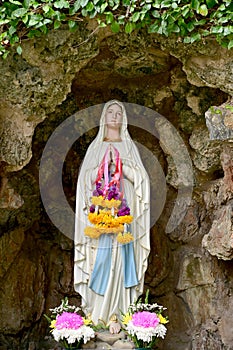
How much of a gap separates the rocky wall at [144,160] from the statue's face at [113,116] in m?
0.36

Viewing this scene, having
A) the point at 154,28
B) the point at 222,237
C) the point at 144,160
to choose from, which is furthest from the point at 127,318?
the point at 154,28

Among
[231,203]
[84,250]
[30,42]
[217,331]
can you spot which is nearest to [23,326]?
[84,250]

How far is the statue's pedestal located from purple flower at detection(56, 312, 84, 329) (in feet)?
0.64

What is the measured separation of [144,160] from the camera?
551 centimetres

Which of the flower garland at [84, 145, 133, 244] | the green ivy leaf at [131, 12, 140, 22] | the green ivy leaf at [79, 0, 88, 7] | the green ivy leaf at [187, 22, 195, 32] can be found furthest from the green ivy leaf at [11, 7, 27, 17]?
the flower garland at [84, 145, 133, 244]

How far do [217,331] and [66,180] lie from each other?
1.81 metres

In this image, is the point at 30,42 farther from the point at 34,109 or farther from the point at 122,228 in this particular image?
the point at 122,228

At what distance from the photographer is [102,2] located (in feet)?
13.8

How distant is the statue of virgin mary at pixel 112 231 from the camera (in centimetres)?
462

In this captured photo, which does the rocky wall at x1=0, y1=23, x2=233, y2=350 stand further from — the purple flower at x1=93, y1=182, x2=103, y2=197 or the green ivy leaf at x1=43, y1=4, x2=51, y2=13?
the purple flower at x1=93, y1=182, x2=103, y2=197

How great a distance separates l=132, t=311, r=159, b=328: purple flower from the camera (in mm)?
4184

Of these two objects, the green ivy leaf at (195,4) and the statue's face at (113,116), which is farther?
the statue's face at (113,116)

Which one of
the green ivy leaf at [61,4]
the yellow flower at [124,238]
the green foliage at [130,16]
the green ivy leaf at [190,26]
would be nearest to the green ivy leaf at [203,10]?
the green foliage at [130,16]

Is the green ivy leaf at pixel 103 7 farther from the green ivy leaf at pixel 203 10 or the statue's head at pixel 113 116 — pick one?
the statue's head at pixel 113 116
